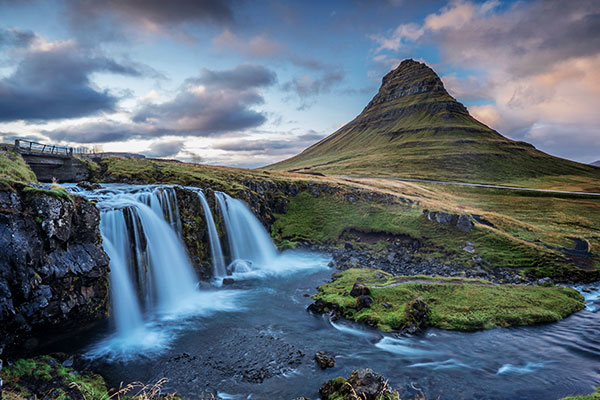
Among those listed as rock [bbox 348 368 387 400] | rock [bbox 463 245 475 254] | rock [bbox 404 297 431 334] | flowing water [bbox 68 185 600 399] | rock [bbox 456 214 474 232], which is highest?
rock [bbox 456 214 474 232]

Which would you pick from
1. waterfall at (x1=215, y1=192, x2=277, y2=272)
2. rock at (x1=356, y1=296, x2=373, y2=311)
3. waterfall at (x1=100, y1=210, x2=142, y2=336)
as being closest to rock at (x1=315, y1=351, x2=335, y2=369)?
rock at (x1=356, y1=296, x2=373, y2=311)

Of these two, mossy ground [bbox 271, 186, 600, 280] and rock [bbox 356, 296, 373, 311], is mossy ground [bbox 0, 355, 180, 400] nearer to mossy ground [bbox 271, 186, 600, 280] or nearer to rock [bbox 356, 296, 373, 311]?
rock [bbox 356, 296, 373, 311]

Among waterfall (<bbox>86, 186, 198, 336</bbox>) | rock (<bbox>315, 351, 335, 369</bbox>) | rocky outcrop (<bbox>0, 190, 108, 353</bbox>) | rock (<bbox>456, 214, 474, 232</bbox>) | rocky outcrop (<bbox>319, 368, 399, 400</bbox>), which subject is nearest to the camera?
rocky outcrop (<bbox>319, 368, 399, 400</bbox>)

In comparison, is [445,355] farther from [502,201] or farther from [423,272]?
[502,201]

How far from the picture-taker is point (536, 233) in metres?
40.1

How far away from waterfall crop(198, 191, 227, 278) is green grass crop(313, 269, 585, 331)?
11.7 m

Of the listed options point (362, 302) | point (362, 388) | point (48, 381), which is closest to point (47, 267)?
point (48, 381)

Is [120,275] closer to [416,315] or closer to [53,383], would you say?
[53,383]

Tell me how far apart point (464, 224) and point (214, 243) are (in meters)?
32.3

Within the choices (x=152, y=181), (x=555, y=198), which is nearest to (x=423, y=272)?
(x=152, y=181)

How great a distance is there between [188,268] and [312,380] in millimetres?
17621

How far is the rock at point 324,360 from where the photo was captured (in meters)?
14.7

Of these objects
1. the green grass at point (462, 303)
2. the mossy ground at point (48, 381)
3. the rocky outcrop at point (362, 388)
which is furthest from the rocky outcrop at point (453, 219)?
the mossy ground at point (48, 381)

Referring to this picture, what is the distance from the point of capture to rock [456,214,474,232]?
1491 inches
